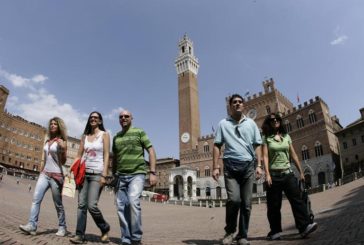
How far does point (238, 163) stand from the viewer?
192 inches

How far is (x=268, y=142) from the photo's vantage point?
5781 mm

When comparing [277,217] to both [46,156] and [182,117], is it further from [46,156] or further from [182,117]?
[182,117]

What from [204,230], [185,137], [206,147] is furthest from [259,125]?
[204,230]

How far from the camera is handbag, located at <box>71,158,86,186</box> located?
5.19 m

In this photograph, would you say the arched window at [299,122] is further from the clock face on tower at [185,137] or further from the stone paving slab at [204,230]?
the stone paving slab at [204,230]


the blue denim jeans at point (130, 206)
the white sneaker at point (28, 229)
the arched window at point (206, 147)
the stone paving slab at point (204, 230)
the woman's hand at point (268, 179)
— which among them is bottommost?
the stone paving slab at point (204, 230)

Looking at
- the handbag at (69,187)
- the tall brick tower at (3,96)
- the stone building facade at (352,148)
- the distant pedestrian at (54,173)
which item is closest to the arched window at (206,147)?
the stone building facade at (352,148)

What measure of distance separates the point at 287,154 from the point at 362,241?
218cm

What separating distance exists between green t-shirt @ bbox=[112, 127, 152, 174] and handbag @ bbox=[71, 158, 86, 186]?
557mm

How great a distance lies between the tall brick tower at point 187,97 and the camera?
64125mm

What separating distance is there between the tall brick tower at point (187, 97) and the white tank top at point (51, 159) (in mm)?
57499

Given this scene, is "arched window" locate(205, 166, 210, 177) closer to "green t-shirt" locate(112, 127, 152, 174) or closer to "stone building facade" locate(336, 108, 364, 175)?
"stone building facade" locate(336, 108, 364, 175)

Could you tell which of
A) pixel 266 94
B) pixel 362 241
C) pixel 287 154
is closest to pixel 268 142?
pixel 287 154

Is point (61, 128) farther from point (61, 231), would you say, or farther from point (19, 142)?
point (19, 142)
